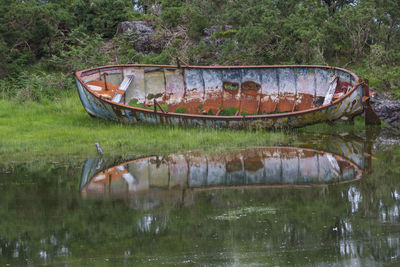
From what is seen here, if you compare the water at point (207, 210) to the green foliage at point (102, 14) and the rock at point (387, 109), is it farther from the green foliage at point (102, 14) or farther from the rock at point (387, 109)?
the green foliage at point (102, 14)

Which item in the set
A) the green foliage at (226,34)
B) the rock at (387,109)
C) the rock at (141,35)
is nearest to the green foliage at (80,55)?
the rock at (141,35)

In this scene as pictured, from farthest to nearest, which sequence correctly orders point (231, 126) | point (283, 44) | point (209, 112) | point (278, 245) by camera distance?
point (283, 44) < point (209, 112) < point (231, 126) < point (278, 245)

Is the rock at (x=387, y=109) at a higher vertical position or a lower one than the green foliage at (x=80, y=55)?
lower

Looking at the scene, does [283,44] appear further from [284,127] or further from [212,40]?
[284,127]

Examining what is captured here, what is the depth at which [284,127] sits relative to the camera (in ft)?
38.6

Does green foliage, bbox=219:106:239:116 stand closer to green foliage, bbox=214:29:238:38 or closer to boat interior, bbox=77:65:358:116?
boat interior, bbox=77:65:358:116

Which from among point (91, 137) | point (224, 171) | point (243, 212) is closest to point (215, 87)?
point (91, 137)

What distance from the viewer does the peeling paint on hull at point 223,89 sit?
1170 centimetres

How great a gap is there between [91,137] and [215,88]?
3860mm

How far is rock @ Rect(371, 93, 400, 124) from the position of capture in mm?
12578

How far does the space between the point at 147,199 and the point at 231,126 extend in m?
5.10

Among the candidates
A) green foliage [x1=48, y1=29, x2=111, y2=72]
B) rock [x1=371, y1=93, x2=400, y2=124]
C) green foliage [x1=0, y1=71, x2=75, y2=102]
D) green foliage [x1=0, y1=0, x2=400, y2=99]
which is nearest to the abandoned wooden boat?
rock [x1=371, y1=93, x2=400, y2=124]

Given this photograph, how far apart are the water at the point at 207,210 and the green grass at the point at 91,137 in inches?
29.9

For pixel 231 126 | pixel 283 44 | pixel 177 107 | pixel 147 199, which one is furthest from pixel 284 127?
pixel 147 199
